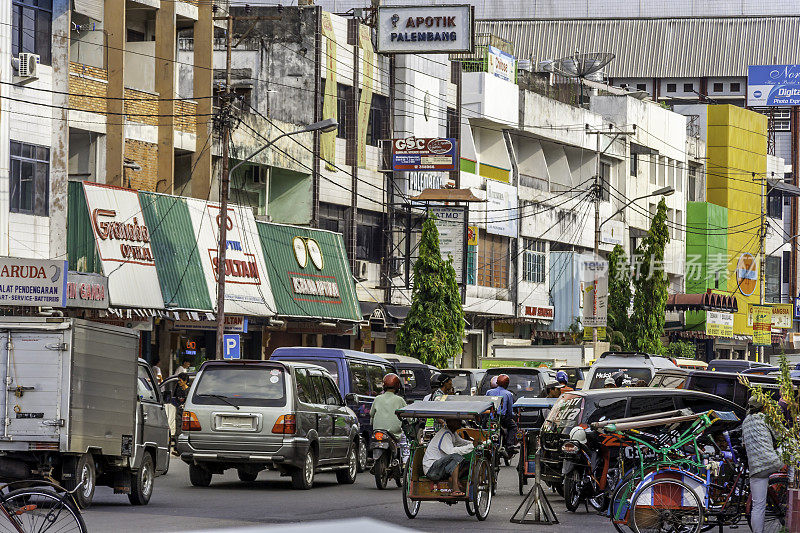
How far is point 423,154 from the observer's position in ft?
164

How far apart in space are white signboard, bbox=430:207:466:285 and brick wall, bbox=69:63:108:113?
679 inches

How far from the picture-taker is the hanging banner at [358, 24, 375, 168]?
1981 inches

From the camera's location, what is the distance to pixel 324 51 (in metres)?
48.5

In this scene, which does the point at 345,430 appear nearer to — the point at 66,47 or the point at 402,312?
the point at 66,47

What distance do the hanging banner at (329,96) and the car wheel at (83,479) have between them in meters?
31.4

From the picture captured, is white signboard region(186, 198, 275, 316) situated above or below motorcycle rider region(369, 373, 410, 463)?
above

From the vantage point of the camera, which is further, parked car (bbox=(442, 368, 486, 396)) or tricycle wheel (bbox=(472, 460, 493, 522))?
parked car (bbox=(442, 368, 486, 396))

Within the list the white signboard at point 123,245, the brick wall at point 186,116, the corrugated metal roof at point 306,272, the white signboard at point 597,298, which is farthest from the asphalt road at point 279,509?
the white signboard at point 597,298

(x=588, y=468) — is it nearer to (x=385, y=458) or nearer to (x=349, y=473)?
(x=385, y=458)

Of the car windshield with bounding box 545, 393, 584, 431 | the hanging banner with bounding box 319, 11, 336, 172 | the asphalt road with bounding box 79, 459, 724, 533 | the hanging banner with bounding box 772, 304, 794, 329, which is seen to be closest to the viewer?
the asphalt road with bounding box 79, 459, 724, 533

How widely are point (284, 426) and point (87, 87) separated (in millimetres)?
17438

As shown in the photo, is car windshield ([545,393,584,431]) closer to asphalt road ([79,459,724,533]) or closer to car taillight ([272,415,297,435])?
asphalt road ([79,459,724,533])

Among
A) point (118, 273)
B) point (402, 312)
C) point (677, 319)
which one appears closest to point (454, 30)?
point (402, 312)

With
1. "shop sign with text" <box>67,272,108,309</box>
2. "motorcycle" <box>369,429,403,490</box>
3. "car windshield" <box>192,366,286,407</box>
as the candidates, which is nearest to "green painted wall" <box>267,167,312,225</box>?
"shop sign with text" <box>67,272,108,309</box>
